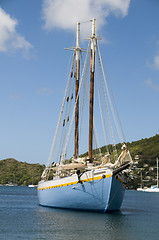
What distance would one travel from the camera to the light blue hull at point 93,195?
36625 mm

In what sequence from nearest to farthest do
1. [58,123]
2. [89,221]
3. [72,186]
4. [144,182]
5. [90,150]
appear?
[89,221] → [72,186] → [90,150] → [58,123] → [144,182]

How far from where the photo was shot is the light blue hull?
36.6 m

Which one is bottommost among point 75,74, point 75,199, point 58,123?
point 75,199

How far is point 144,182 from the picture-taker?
654 ft

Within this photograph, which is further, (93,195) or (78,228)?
(93,195)

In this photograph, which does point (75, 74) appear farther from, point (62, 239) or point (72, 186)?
point (62, 239)

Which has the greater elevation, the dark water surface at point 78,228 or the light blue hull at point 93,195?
the light blue hull at point 93,195

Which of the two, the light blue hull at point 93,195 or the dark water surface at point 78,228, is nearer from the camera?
the dark water surface at point 78,228

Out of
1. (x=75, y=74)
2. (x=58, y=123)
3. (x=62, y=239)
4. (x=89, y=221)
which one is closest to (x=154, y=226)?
(x=89, y=221)

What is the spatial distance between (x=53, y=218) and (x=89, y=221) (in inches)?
180

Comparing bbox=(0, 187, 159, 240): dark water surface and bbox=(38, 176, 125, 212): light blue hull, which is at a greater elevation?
bbox=(38, 176, 125, 212): light blue hull

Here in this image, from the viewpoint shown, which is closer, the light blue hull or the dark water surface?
the dark water surface

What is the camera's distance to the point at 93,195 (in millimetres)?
37250

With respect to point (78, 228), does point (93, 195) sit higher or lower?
higher
